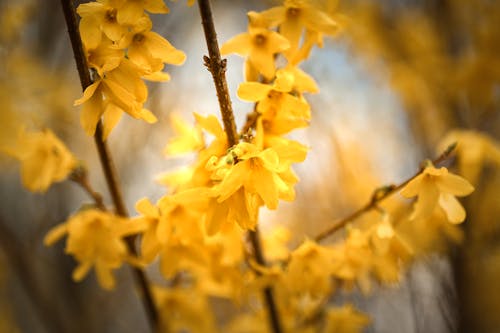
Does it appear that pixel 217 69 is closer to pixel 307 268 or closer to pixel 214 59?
pixel 214 59

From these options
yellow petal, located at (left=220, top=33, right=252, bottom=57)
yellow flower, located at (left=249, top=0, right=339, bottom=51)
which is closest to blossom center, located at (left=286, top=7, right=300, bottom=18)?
yellow flower, located at (left=249, top=0, right=339, bottom=51)

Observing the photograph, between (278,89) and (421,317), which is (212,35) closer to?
(278,89)

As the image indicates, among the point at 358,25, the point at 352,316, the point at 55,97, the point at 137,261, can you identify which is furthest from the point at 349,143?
the point at 137,261

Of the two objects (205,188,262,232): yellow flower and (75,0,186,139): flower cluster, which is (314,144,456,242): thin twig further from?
(75,0,186,139): flower cluster

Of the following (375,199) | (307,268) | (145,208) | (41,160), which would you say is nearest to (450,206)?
(375,199)

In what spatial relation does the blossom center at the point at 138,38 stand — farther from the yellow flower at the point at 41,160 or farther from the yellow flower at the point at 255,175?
the yellow flower at the point at 41,160
